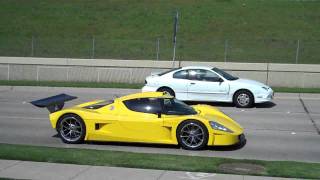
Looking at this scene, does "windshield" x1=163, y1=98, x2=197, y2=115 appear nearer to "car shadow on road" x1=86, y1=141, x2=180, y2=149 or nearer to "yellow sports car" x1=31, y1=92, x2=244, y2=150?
"yellow sports car" x1=31, y1=92, x2=244, y2=150

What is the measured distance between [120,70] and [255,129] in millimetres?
14143

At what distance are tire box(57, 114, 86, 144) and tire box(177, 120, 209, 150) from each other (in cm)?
224

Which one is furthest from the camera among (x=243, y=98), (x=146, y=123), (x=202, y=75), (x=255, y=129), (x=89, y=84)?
(x=89, y=84)

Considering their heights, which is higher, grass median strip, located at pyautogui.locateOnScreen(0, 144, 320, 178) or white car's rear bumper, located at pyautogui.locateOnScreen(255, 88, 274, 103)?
white car's rear bumper, located at pyautogui.locateOnScreen(255, 88, 274, 103)

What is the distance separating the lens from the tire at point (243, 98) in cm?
2030

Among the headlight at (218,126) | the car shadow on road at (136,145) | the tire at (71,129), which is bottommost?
the car shadow on road at (136,145)

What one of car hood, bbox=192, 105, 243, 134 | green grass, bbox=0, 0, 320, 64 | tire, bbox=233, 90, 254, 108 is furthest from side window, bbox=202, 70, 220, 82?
green grass, bbox=0, 0, 320, 64

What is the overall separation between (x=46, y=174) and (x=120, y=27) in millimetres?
35555

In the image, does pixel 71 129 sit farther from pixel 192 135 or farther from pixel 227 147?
pixel 227 147

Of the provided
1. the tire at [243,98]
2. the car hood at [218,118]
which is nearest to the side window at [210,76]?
the tire at [243,98]

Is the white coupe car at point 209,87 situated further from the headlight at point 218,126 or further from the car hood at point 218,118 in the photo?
the headlight at point 218,126

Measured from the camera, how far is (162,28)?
43.4m

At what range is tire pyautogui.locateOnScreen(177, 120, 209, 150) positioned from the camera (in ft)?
40.5

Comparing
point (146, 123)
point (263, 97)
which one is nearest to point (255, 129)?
point (146, 123)
